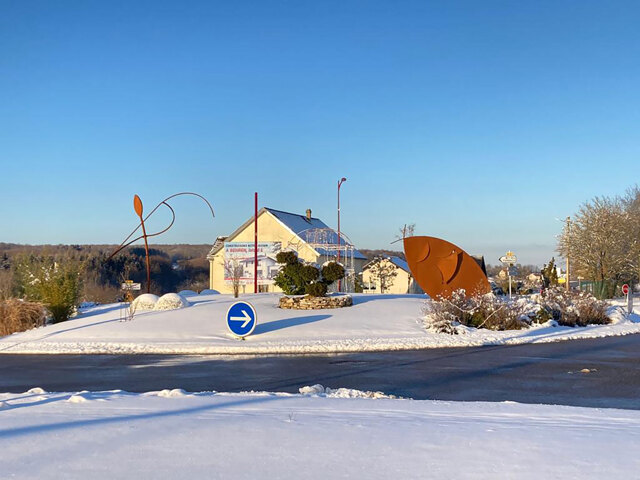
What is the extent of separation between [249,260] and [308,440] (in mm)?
43991

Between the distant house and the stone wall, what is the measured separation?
117 feet

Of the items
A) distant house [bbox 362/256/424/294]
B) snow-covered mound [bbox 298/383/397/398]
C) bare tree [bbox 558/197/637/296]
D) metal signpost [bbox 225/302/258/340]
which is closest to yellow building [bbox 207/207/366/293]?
distant house [bbox 362/256/424/294]

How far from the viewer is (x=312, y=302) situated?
77.6 feet


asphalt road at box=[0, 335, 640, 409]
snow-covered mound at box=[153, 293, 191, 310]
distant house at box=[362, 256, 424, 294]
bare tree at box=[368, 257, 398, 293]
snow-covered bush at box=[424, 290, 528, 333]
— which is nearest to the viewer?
asphalt road at box=[0, 335, 640, 409]

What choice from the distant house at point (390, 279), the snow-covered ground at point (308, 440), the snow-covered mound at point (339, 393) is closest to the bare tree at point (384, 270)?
the distant house at point (390, 279)

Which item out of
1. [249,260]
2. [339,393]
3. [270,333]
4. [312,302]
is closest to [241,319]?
[270,333]

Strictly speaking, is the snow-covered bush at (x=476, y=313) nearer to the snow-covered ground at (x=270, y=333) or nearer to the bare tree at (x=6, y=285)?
the snow-covered ground at (x=270, y=333)

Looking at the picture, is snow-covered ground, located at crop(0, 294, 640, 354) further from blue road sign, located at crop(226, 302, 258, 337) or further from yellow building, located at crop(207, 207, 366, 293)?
yellow building, located at crop(207, 207, 366, 293)

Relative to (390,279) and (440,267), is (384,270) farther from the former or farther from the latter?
(440,267)

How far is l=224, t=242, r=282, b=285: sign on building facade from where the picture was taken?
48.6 metres

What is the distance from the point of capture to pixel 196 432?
20.9 feet

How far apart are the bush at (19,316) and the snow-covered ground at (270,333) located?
2.26 feet

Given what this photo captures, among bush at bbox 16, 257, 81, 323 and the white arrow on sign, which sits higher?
bush at bbox 16, 257, 81, 323

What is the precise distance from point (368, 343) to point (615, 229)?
3843 cm
